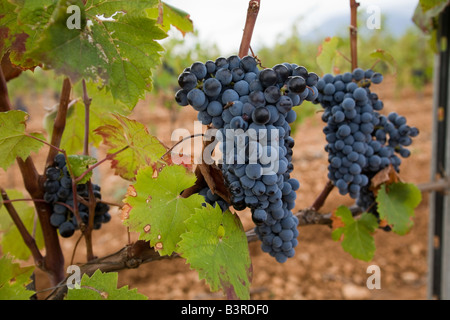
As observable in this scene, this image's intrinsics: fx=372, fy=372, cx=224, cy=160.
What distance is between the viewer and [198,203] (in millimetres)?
822

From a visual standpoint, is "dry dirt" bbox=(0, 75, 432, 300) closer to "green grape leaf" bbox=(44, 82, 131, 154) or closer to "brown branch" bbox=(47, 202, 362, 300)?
"green grape leaf" bbox=(44, 82, 131, 154)

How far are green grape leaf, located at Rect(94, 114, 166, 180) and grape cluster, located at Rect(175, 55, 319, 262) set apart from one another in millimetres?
195

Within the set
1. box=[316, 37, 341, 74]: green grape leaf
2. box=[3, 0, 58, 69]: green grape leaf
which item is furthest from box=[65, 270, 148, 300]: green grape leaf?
box=[316, 37, 341, 74]: green grape leaf

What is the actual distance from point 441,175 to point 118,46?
189 centimetres

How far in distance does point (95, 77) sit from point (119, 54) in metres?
0.08

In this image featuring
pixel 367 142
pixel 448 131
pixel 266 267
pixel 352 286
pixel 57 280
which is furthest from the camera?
pixel 266 267

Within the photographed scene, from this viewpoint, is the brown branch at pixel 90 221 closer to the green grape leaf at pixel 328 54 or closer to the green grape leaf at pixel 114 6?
the green grape leaf at pixel 114 6

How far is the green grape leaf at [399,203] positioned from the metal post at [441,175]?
2.91 ft

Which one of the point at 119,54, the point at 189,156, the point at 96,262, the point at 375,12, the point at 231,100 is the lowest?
the point at 96,262

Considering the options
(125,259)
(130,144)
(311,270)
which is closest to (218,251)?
(125,259)

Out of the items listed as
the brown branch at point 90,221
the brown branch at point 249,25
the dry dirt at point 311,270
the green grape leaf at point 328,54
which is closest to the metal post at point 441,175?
the dry dirt at point 311,270

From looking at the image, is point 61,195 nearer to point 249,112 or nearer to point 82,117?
point 82,117

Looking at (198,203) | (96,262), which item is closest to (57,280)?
(96,262)
